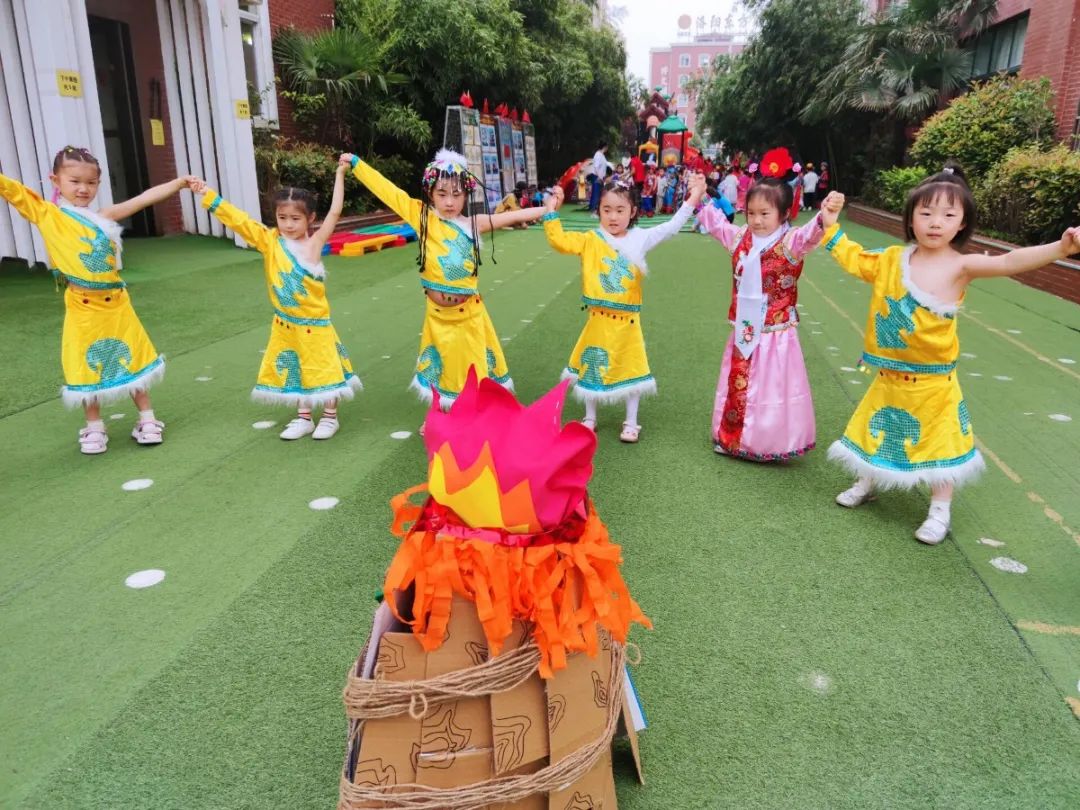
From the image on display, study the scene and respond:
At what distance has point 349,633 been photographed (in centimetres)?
242

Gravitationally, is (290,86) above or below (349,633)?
above

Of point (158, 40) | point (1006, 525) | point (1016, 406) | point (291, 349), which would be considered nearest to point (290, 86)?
point (158, 40)

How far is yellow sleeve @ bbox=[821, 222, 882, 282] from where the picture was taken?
10.2ft

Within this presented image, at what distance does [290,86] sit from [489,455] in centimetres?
1304

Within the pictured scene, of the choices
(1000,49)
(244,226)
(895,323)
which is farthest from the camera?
(1000,49)

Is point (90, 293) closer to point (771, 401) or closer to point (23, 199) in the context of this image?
point (23, 199)

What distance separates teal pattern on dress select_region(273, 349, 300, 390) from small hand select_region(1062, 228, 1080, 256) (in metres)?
3.40

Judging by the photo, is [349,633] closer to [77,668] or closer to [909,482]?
[77,668]

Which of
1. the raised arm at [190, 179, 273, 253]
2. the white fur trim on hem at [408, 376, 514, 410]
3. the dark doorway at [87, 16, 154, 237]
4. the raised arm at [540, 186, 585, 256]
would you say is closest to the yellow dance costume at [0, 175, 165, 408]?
→ the raised arm at [190, 179, 273, 253]

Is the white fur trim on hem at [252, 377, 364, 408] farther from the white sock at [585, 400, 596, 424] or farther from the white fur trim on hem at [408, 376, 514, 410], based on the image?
the white sock at [585, 400, 596, 424]

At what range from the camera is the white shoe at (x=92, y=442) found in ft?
12.7

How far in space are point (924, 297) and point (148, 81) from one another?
11943 millimetres

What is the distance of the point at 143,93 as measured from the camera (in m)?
11.5

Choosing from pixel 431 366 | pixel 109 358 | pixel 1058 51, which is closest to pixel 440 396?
pixel 431 366
